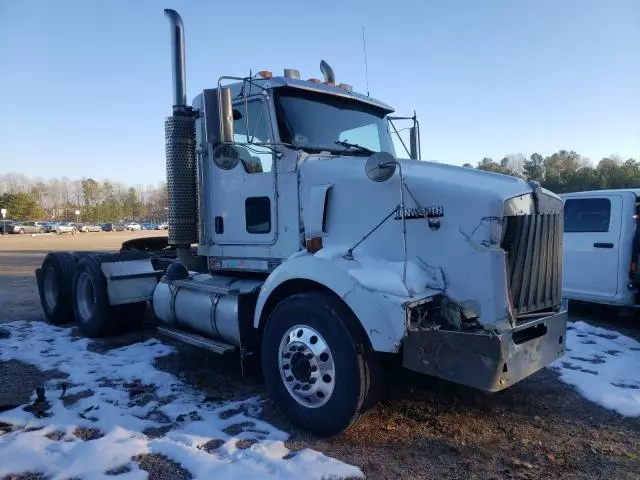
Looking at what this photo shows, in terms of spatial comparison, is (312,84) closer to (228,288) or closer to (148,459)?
(228,288)

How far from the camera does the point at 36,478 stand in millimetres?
3076

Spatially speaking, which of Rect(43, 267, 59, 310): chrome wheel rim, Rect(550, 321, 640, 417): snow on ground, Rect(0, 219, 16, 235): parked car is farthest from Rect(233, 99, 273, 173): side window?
Rect(0, 219, 16, 235): parked car

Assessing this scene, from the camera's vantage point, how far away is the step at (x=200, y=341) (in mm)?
4668

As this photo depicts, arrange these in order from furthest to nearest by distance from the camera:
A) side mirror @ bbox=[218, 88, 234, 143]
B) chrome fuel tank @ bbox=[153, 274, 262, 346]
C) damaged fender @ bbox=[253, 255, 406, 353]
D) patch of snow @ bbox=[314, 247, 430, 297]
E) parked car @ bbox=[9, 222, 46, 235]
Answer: parked car @ bbox=[9, 222, 46, 235] → chrome fuel tank @ bbox=[153, 274, 262, 346] → side mirror @ bbox=[218, 88, 234, 143] → patch of snow @ bbox=[314, 247, 430, 297] → damaged fender @ bbox=[253, 255, 406, 353]

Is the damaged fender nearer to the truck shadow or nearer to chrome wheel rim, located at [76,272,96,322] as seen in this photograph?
chrome wheel rim, located at [76,272,96,322]

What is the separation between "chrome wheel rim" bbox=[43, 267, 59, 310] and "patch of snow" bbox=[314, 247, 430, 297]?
19.9 ft

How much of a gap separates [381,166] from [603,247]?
5.78 meters

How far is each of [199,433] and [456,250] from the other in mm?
2393

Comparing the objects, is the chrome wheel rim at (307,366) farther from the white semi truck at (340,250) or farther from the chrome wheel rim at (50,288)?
the chrome wheel rim at (50,288)

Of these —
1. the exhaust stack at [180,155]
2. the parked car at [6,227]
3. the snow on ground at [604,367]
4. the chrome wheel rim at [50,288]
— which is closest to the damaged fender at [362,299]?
the exhaust stack at [180,155]

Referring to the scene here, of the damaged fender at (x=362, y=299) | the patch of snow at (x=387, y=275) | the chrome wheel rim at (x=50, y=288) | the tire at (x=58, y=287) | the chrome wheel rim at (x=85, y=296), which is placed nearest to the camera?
the damaged fender at (x=362, y=299)

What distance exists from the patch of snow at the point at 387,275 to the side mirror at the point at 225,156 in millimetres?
1774

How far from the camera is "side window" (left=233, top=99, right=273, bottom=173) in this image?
4680mm

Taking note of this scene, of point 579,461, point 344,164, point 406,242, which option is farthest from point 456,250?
point 579,461
